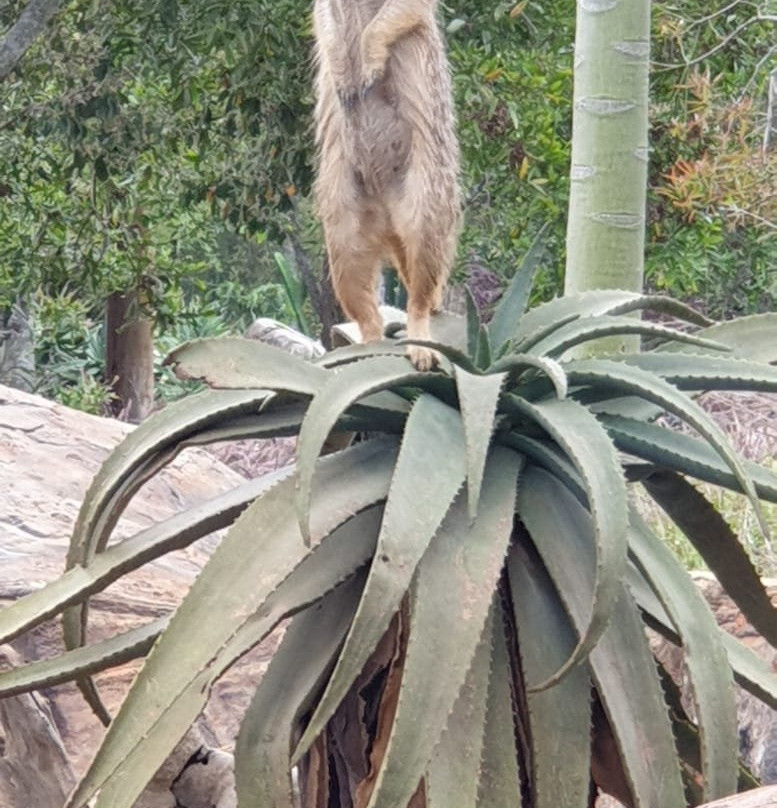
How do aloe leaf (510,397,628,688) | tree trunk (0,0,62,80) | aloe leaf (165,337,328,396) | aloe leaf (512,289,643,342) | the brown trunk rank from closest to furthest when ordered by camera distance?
aloe leaf (510,397,628,688) → aloe leaf (165,337,328,396) → aloe leaf (512,289,643,342) → tree trunk (0,0,62,80) → the brown trunk

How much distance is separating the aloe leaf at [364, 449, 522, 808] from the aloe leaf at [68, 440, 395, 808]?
14 centimetres

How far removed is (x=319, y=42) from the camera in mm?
2953

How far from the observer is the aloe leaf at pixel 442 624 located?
1525mm

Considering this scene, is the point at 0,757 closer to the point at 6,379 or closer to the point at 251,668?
the point at 251,668

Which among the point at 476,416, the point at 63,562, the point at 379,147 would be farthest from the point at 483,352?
the point at 63,562

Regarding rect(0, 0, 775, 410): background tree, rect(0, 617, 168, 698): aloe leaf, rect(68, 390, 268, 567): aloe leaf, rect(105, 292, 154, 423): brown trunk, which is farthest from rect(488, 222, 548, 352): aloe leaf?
rect(105, 292, 154, 423): brown trunk

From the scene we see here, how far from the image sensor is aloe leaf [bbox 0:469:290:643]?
6.10 ft

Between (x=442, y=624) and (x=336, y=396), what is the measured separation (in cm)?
31

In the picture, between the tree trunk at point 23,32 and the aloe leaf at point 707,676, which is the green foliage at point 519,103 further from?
the aloe leaf at point 707,676

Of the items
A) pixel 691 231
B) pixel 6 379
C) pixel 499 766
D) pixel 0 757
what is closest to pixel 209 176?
pixel 691 231

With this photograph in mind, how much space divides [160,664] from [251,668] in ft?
4.42

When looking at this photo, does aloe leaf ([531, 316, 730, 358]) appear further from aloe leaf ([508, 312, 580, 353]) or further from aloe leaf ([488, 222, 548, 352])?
aloe leaf ([488, 222, 548, 352])

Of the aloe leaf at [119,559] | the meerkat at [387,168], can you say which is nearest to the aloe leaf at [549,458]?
the aloe leaf at [119,559]

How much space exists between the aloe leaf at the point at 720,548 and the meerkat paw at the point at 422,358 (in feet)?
1.22
